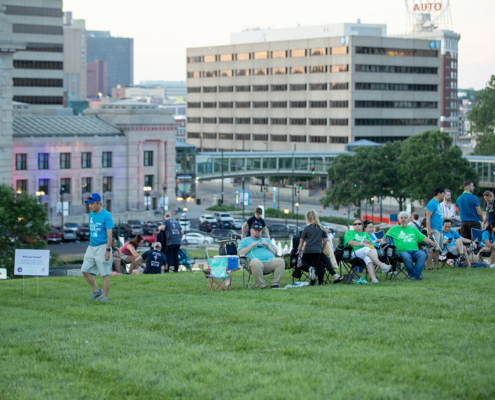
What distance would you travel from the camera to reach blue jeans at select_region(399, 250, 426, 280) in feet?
56.0

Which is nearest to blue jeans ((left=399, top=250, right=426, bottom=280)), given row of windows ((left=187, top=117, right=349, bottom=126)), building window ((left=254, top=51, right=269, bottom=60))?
row of windows ((left=187, top=117, right=349, bottom=126))

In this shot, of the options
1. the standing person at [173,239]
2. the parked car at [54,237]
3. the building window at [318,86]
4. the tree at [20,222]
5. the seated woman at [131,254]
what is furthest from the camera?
the building window at [318,86]

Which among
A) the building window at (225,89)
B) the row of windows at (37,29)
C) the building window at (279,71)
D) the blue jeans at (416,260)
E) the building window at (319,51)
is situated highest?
the building window at (319,51)

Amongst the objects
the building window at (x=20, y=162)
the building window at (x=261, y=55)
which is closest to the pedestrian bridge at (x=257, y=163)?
the building window at (x=20, y=162)

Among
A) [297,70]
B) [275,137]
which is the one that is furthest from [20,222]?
[275,137]

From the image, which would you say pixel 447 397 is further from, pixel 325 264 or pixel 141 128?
pixel 141 128

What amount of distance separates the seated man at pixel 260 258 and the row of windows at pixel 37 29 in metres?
→ 94.0

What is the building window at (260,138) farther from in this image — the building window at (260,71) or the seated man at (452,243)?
the seated man at (452,243)

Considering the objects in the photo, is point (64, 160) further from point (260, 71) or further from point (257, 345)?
point (257, 345)

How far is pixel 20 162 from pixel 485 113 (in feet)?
194

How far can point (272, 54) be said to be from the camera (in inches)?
5305

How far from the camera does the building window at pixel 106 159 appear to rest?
86.2m

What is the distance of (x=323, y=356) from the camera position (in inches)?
378

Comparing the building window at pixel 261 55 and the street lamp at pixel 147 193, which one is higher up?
the building window at pixel 261 55
